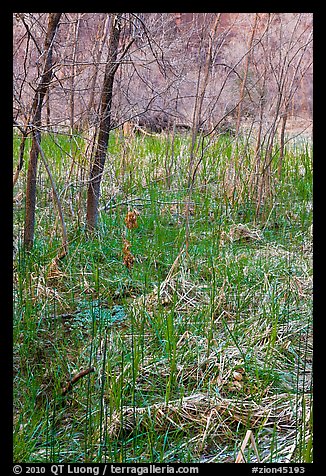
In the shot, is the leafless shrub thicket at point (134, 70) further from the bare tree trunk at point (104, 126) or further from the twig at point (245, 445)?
the twig at point (245, 445)

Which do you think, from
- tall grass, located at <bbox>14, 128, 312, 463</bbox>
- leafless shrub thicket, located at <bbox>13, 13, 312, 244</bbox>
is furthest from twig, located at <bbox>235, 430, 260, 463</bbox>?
leafless shrub thicket, located at <bbox>13, 13, 312, 244</bbox>

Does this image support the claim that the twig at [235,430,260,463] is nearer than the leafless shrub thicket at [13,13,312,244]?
Yes

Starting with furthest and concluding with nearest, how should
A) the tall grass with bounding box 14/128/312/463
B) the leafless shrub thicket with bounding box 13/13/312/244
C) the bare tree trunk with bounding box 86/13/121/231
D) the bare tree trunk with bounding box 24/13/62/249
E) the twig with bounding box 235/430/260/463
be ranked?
the bare tree trunk with bounding box 86/13/121/231
the leafless shrub thicket with bounding box 13/13/312/244
the bare tree trunk with bounding box 24/13/62/249
the tall grass with bounding box 14/128/312/463
the twig with bounding box 235/430/260/463

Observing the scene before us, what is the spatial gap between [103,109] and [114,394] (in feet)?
6.91

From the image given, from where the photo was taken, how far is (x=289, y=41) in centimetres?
423

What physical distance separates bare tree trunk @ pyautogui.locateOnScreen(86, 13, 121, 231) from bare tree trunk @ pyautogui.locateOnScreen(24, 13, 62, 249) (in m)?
0.37

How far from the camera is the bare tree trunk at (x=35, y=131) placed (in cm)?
306

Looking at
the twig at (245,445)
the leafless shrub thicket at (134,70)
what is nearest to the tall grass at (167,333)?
the twig at (245,445)

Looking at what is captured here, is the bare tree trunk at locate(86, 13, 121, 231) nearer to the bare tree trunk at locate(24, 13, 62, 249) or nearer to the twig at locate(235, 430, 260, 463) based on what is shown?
the bare tree trunk at locate(24, 13, 62, 249)

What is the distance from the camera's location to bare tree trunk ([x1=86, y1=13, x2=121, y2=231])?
349cm

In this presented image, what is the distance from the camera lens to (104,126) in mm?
3689

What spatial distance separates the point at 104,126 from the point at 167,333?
177cm

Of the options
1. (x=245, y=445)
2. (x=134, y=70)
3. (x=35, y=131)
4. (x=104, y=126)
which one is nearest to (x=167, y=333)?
(x=245, y=445)
